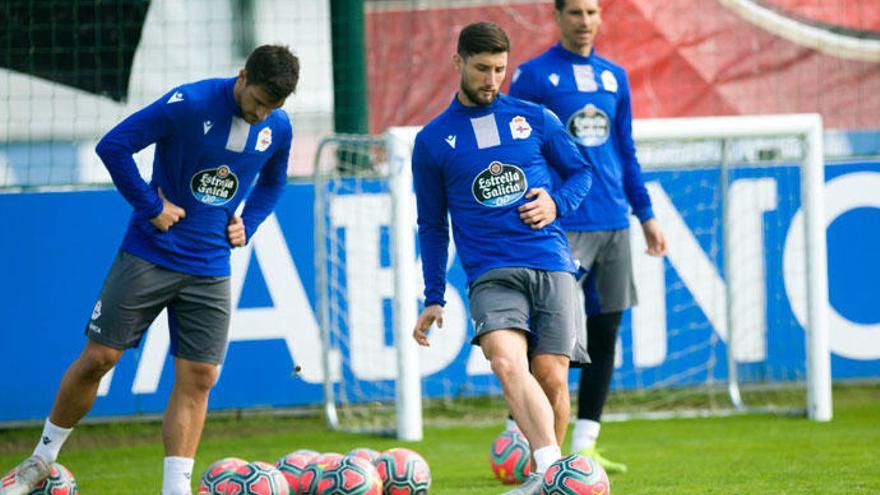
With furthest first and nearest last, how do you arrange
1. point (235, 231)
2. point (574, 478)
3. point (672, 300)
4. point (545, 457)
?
point (672, 300), point (235, 231), point (545, 457), point (574, 478)

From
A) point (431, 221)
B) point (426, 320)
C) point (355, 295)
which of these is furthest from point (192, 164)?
point (355, 295)

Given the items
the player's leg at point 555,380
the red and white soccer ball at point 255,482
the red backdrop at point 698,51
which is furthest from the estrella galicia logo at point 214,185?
the red backdrop at point 698,51

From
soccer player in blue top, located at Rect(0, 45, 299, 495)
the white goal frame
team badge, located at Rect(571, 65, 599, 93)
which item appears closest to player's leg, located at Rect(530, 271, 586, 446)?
soccer player in blue top, located at Rect(0, 45, 299, 495)

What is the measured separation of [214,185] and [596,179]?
77.5 inches

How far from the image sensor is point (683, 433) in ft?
29.6

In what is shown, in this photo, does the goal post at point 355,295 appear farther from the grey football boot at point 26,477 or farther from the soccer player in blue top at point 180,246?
the grey football boot at point 26,477

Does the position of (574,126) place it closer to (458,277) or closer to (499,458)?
(499,458)

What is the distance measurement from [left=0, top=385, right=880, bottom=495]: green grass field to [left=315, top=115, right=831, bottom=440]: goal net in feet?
1.45

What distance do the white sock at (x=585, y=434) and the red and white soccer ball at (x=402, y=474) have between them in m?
1.22

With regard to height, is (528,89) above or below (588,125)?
above

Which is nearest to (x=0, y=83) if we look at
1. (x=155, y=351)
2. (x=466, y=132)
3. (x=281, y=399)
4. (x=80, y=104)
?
(x=80, y=104)

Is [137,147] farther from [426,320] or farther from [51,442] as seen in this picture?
[426,320]

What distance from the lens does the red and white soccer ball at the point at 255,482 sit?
589 centimetres

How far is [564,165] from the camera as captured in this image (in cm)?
613
